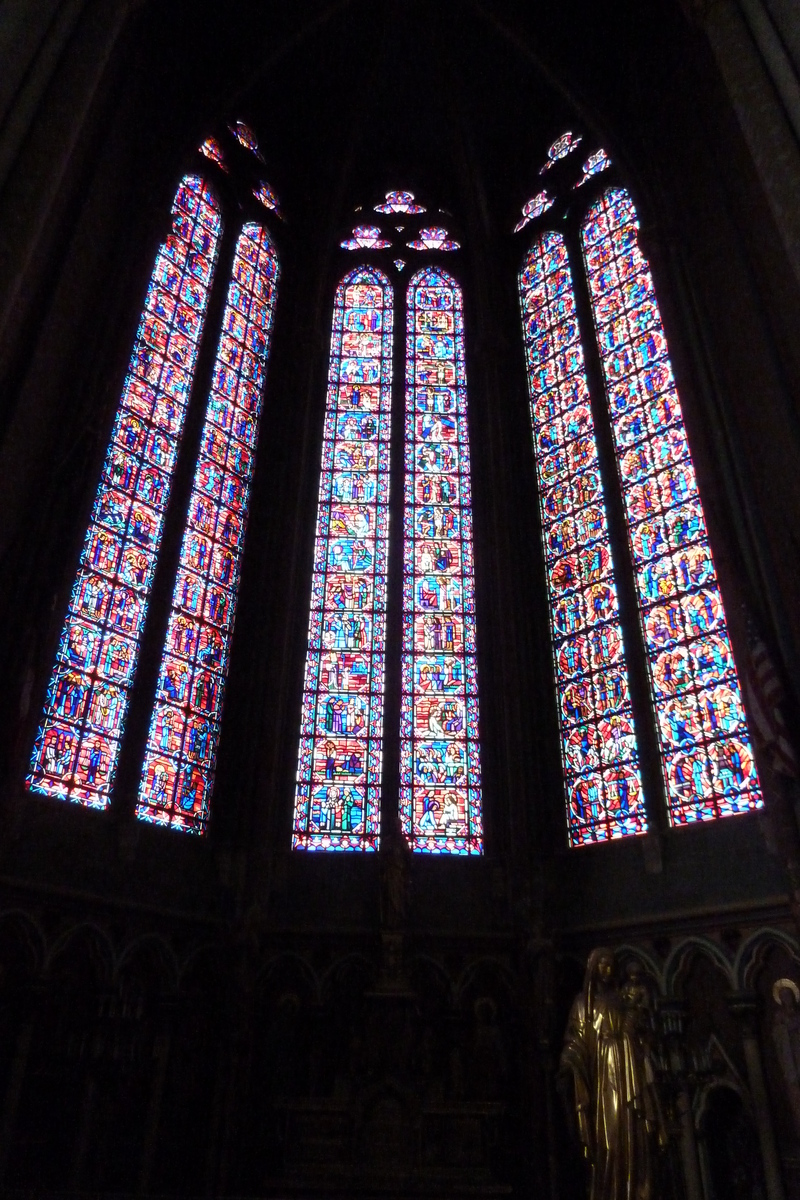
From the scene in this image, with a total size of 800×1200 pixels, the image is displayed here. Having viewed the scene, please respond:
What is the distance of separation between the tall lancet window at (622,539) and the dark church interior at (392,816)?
0.41ft

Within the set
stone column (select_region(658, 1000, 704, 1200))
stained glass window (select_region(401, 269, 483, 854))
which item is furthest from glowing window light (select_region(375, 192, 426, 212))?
stone column (select_region(658, 1000, 704, 1200))

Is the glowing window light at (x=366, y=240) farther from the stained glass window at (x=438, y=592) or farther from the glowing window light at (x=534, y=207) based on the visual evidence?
the glowing window light at (x=534, y=207)

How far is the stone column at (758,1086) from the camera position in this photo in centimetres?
680

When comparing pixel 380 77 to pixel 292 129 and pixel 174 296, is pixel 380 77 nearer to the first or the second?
pixel 292 129

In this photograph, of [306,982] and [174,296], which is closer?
[306,982]

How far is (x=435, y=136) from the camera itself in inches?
569

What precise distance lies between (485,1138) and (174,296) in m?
9.58

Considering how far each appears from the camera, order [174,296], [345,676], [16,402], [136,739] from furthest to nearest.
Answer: [174,296], [345,676], [136,739], [16,402]

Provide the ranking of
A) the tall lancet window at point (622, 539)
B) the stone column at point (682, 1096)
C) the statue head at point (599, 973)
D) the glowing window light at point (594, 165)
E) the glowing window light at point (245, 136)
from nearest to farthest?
the statue head at point (599, 973) < the stone column at point (682, 1096) < the tall lancet window at point (622, 539) < the glowing window light at point (594, 165) < the glowing window light at point (245, 136)

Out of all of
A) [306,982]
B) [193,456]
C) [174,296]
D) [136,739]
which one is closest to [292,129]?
[174,296]

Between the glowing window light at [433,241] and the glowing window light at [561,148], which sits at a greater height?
the glowing window light at [561,148]

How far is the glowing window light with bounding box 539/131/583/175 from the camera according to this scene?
13638 millimetres

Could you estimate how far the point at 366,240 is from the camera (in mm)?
14070

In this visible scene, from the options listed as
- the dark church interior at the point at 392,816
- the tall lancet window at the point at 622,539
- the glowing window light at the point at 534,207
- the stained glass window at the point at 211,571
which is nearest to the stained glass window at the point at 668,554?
the tall lancet window at the point at 622,539
